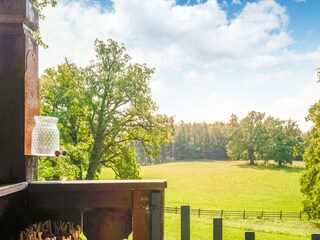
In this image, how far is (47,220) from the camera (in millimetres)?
1781

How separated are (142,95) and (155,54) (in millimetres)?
18934

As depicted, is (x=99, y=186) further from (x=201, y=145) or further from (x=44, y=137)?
(x=201, y=145)

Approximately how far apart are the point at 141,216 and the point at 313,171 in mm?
16869

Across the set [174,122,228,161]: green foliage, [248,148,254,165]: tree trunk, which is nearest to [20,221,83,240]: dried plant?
[248,148,254,165]: tree trunk

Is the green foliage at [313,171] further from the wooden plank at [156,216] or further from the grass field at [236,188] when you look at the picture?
the wooden plank at [156,216]

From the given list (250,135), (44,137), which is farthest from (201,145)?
(44,137)

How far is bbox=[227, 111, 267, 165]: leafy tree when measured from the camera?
1831 inches

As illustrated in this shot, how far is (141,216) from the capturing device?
174cm

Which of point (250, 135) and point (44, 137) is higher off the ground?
point (250, 135)

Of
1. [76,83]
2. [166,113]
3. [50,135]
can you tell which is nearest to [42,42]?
[50,135]

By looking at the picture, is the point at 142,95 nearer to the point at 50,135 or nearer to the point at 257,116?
the point at 50,135

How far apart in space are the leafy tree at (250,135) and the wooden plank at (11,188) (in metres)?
46.2

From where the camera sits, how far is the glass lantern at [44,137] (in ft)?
6.04

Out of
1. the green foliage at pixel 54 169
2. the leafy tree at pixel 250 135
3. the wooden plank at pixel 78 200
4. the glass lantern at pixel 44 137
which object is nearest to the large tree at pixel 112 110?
the green foliage at pixel 54 169
